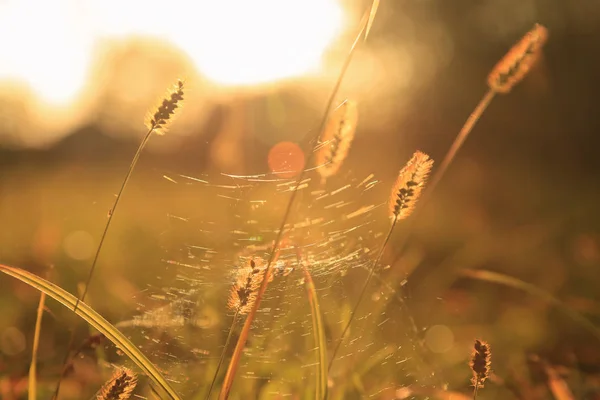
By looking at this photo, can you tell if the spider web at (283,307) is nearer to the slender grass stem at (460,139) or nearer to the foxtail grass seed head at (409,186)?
the slender grass stem at (460,139)

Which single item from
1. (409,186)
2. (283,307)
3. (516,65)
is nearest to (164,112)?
(409,186)

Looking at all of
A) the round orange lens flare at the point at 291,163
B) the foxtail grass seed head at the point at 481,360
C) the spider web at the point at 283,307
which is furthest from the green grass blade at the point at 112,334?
the round orange lens flare at the point at 291,163

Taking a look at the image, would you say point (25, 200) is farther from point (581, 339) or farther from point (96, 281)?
point (581, 339)

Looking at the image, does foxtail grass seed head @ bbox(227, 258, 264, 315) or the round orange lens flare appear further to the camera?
the round orange lens flare

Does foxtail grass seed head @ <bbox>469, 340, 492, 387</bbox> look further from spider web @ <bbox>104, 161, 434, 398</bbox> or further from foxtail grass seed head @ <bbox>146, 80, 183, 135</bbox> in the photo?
foxtail grass seed head @ <bbox>146, 80, 183, 135</bbox>

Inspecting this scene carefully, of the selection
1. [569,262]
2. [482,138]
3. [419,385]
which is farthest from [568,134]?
[419,385]

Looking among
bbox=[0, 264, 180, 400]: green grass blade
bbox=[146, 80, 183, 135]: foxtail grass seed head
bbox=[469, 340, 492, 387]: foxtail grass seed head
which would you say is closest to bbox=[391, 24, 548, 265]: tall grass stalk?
bbox=[469, 340, 492, 387]: foxtail grass seed head

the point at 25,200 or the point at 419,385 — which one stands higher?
the point at 25,200
